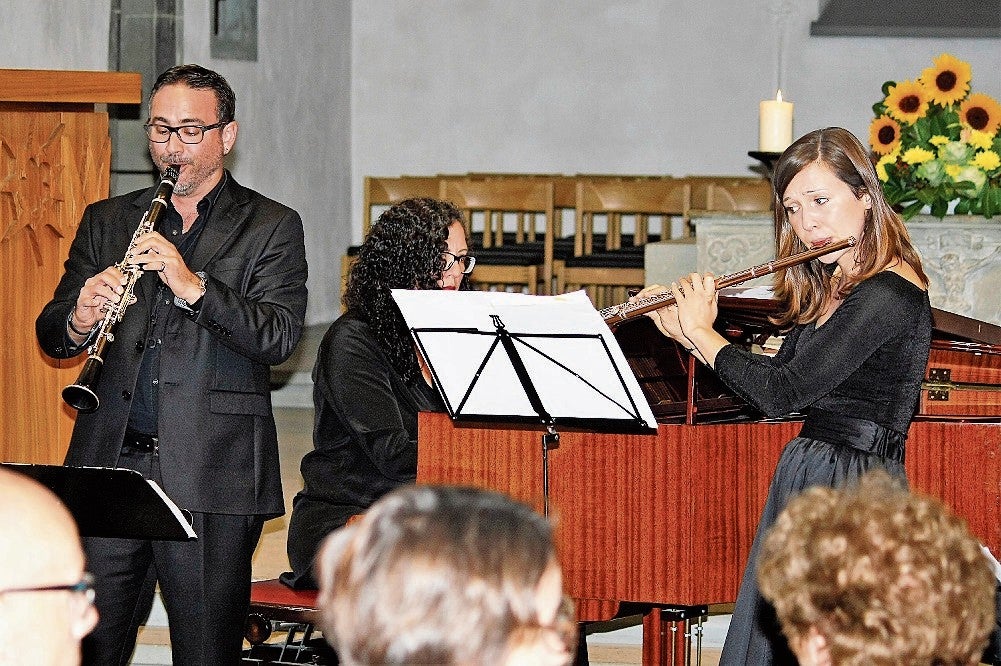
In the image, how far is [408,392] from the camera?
329cm

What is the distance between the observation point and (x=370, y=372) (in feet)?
10.5

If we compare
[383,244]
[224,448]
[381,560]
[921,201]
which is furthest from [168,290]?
[921,201]

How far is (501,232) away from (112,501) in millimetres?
6752

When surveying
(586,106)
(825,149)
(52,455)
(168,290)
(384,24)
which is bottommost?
(52,455)

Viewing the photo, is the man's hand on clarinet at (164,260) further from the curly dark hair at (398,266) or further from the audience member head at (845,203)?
the audience member head at (845,203)

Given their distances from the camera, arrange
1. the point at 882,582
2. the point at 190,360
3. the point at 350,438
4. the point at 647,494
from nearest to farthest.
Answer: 1. the point at 882,582
2. the point at 190,360
3. the point at 647,494
4. the point at 350,438

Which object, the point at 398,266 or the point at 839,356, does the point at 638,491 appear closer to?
the point at 839,356

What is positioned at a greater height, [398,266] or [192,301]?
[398,266]

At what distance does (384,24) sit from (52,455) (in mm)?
7942

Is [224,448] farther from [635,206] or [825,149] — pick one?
[635,206]

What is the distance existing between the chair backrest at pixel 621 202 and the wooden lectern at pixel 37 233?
549 centimetres

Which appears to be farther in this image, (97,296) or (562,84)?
(562,84)

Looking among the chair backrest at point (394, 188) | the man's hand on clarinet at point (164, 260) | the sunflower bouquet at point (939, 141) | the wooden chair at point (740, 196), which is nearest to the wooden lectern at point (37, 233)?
the man's hand on clarinet at point (164, 260)

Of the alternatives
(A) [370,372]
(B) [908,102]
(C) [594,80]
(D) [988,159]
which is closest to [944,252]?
(D) [988,159]
